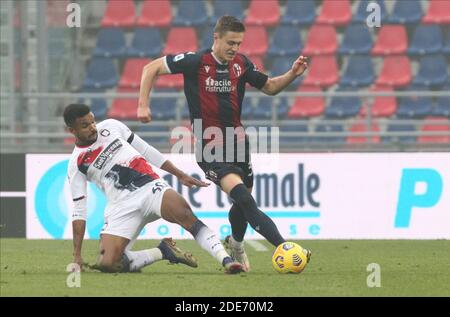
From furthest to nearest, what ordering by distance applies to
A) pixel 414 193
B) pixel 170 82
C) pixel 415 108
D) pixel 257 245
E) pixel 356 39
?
pixel 170 82 < pixel 356 39 < pixel 415 108 < pixel 414 193 < pixel 257 245

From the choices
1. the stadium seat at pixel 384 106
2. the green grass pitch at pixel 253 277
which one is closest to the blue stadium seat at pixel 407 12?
the stadium seat at pixel 384 106

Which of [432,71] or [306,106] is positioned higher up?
[432,71]

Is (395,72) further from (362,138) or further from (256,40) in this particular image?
(256,40)

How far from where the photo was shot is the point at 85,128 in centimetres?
912

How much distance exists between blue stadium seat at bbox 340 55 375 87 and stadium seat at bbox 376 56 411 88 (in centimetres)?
23

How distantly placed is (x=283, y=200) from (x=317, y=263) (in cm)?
401

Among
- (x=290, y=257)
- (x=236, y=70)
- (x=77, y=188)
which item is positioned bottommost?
(x=290, y=257)

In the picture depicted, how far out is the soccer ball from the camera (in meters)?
8.69

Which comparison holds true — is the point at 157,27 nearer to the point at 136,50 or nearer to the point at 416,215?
the point at 136,50

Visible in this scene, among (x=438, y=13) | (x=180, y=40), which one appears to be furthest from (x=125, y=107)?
(x=438, y=13)

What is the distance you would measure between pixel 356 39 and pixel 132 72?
11.8 ft

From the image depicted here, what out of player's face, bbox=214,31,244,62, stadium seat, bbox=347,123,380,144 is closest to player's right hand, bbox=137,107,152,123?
player's face, bbox=214,31,244,62

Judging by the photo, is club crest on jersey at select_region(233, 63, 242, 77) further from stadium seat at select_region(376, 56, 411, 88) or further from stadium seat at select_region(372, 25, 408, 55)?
stadium seat at select_region(372, 25, 408, 55)
